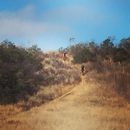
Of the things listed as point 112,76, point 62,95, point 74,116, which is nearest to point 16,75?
point 62,95

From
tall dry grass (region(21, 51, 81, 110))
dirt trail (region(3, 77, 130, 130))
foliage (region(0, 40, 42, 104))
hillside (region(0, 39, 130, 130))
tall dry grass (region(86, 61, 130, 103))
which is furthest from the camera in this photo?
tall dry grass (region(86, 61, 130, 103))

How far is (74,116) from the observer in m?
10.8

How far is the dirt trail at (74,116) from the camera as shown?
32.4ft

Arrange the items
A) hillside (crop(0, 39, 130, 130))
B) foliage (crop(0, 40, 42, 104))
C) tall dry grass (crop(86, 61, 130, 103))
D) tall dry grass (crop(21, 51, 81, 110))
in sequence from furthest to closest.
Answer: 1. tall dry grass (crop(86, 61, 130, 103))
2. tall dry grass (crop(21, 51, 81, 110))
3. foliage (crop(0, 40, 42, 104))
4. hillside (crop(0, 39, 130, 130))

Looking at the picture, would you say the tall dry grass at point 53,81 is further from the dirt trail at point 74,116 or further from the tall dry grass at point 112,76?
the tall dry grass at point 112,76

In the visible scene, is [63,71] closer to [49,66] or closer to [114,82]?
[49,66]

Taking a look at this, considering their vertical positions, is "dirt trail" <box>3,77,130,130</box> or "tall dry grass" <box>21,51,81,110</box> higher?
"tall dry grass" <box>21,51,81,110</box>

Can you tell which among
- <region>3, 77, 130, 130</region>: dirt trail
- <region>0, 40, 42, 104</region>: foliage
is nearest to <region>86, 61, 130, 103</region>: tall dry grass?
<region>3, 77, 130, 130</region>: dirt trail

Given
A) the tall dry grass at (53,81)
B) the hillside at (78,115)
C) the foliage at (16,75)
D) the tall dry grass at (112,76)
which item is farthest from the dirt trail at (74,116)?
the foliage at (16,75)

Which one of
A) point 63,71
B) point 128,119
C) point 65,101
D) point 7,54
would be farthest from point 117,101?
point 7,54

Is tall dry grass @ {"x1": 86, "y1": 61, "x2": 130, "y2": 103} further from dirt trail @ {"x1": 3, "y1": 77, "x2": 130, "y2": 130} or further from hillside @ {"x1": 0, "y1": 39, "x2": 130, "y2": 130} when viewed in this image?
dirt trail @ {"x1": 3, "y1": 77, "x2": 130, "y2": 130}

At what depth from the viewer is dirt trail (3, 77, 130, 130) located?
389 inches

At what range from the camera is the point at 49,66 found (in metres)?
18.0

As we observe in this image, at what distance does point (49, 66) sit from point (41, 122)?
8.13m
